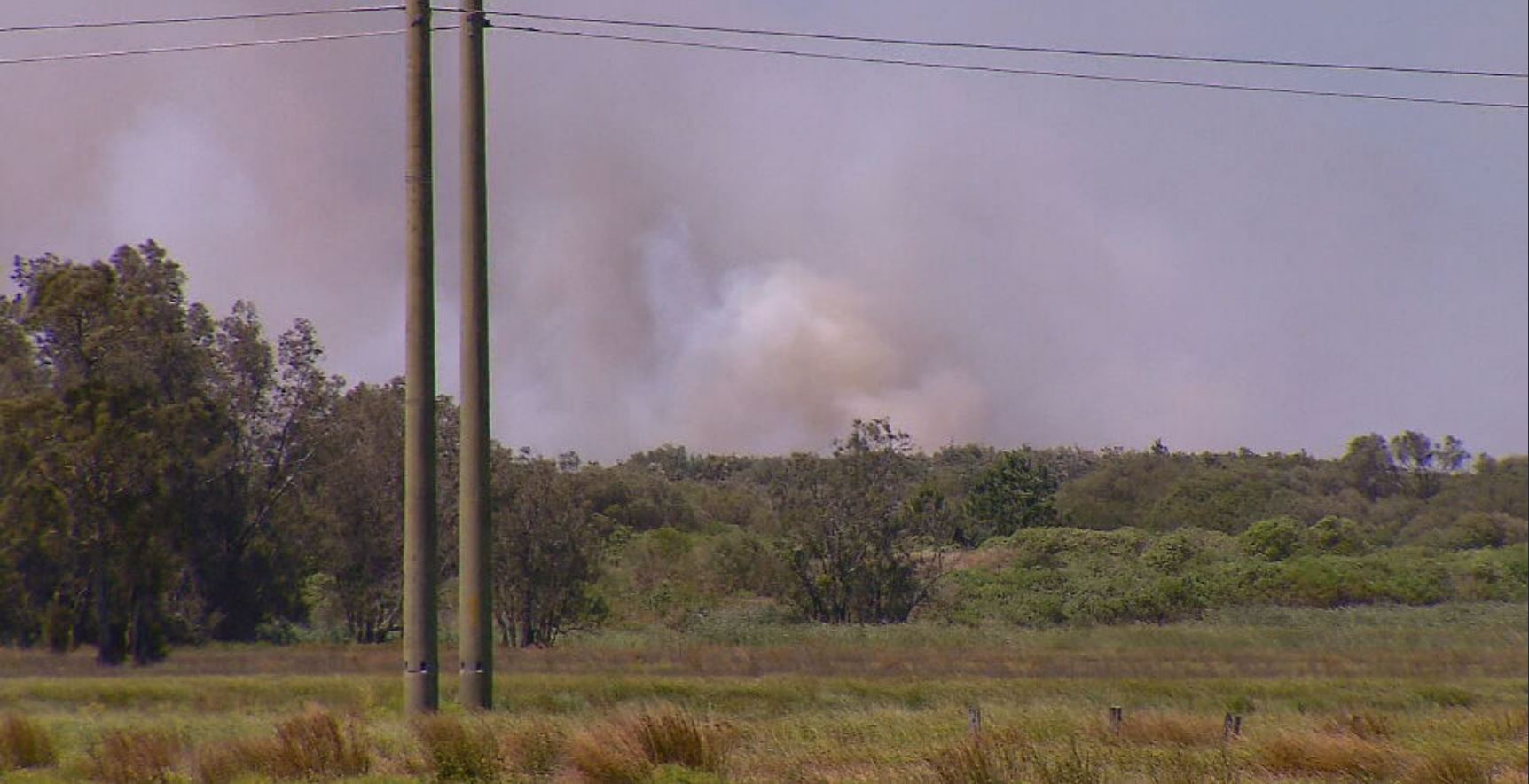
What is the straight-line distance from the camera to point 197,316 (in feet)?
142

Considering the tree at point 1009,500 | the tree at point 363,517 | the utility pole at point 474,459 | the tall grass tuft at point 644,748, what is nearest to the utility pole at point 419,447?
the utility pole at point 474,459

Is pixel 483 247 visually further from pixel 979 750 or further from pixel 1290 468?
pixel 1290 468

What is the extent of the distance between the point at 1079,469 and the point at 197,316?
27.4 metres

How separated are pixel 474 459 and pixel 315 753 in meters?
2.50

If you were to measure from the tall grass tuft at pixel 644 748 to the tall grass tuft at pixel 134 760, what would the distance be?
2.95 meters

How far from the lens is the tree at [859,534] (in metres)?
41.5

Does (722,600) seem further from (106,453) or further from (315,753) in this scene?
(315,753)

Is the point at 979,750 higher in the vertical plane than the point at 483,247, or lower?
lower

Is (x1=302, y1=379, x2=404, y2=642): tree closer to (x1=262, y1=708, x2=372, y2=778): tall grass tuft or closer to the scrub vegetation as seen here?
the scrub vegetation

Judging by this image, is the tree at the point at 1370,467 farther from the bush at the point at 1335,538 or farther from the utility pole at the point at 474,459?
the utility pole at the point at 474,459

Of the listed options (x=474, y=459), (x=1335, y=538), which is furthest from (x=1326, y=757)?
(x=1335, y=538)

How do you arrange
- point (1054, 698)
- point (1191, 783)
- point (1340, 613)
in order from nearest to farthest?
point (1191, 783) → point (1054, 698) → point (1340, 613)

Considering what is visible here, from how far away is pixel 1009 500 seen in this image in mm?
40531

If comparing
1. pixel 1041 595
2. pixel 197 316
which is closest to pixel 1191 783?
pixel 1041 595
